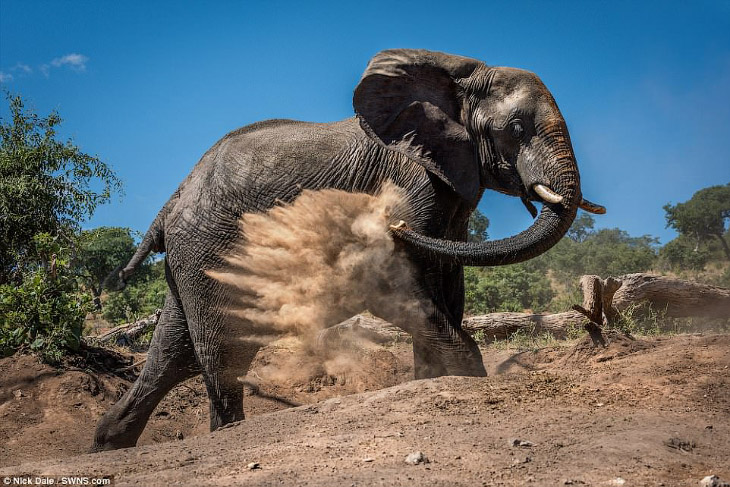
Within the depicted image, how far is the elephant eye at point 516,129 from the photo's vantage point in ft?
19.7

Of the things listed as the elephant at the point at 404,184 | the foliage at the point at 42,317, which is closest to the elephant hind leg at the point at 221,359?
the elephant at the point at 404,184

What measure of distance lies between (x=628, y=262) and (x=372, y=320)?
12.7 metres

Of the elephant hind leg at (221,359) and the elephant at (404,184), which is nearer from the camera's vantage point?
the elephant at (404,184)

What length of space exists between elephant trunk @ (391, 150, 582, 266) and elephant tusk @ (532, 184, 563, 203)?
0.5 inches

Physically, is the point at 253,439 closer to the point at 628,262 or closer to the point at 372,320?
the point at 372,320

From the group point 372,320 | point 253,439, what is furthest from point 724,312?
point 253,439

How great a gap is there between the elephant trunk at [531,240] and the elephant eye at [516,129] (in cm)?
43

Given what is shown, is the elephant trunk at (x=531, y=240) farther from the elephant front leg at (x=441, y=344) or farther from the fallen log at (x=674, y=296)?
the fallen log at (x=674, y=296)

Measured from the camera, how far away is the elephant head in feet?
18.9

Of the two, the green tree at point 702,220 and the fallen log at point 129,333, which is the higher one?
the green tree at point 702,220

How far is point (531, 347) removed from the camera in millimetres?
9938

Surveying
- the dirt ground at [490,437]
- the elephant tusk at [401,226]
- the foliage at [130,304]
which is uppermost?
the foliage at [130,304]

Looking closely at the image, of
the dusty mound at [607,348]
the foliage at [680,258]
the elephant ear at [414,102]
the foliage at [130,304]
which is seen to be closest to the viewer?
the elephant ear at [414,102]

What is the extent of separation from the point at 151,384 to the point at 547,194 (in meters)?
4.34
